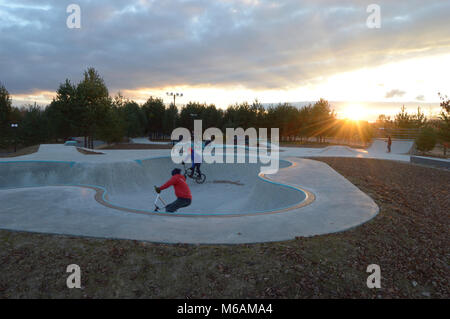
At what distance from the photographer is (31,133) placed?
57.8m

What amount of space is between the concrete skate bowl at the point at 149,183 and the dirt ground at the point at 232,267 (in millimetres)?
4186

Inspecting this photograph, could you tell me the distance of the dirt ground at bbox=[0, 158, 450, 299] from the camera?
4.43 metres

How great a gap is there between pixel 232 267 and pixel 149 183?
13062 millimetres

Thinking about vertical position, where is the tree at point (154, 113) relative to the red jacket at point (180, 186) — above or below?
above

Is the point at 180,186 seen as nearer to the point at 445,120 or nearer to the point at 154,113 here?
the point at 445,120

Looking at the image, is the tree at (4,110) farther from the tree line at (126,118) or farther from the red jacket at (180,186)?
the red jacket at (180,186)

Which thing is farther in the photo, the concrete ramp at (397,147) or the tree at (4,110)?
the tree at (4,110)

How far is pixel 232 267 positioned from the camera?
4879 millimetres

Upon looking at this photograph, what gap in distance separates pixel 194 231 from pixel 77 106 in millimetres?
31556

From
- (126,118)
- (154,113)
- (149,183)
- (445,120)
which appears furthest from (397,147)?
(154,113)

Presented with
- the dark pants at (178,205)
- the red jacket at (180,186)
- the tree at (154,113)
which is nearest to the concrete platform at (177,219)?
the dark pants at (178,205)

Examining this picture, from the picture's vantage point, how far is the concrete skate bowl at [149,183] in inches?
459
